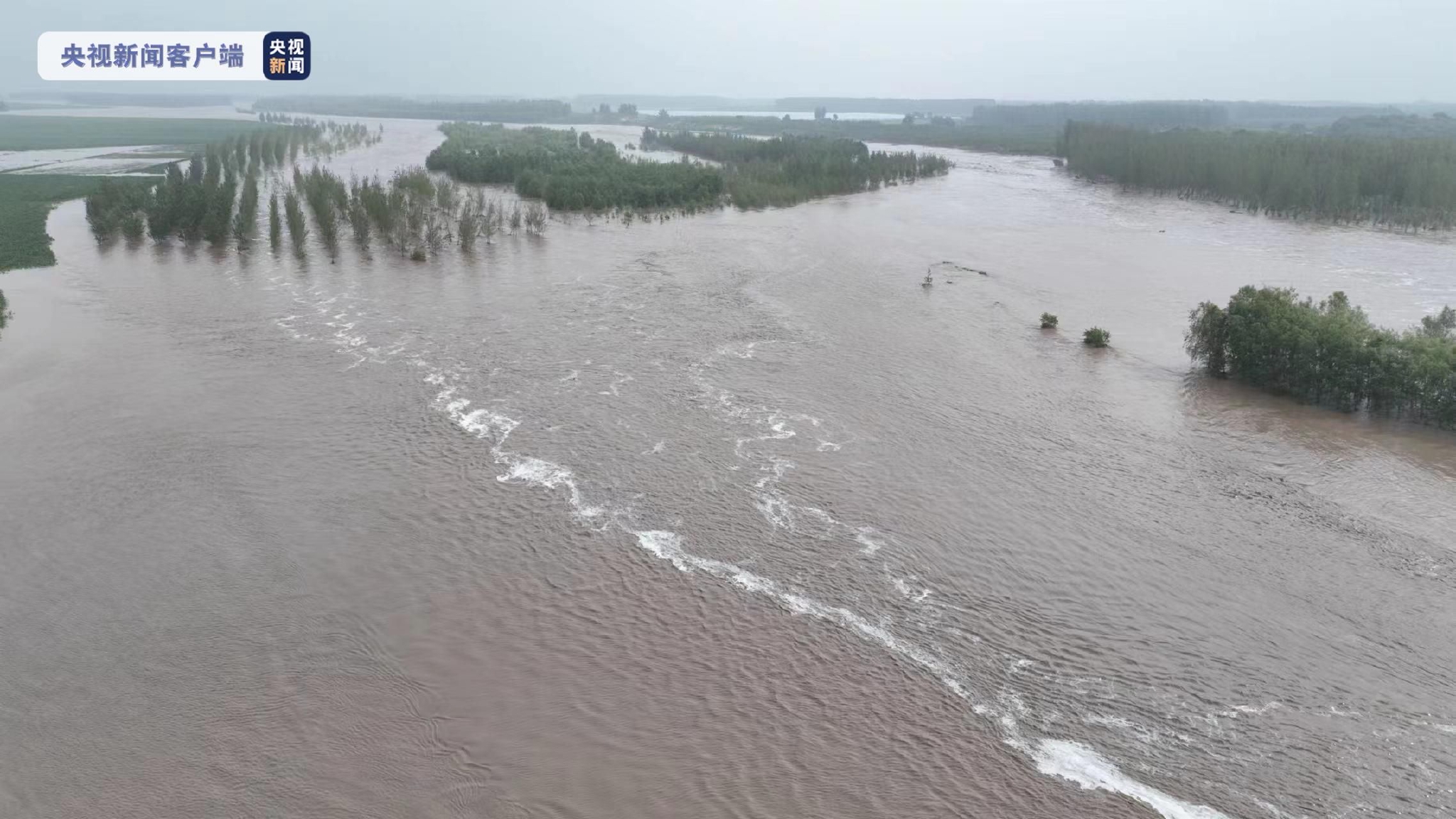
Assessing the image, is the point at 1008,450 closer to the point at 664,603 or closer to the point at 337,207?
the point at 664,603

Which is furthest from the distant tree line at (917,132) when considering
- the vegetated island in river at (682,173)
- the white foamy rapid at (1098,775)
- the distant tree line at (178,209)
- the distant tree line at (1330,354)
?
the white foamy rapid at (1098,775)

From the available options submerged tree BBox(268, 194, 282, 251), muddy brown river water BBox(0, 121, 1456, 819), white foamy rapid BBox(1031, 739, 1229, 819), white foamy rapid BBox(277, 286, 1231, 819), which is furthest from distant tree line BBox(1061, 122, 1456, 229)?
submerged tree BBox(268, 194, 282, 251)

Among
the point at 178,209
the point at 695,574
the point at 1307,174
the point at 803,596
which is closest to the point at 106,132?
the point at 178,209

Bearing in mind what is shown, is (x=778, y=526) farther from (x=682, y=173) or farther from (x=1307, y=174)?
(x=1307, y=174)

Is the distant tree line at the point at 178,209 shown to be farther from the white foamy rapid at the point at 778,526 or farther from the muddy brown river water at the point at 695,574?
the white foamy rapid at the point at 778,526

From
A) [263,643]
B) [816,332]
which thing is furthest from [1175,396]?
[263,643]
